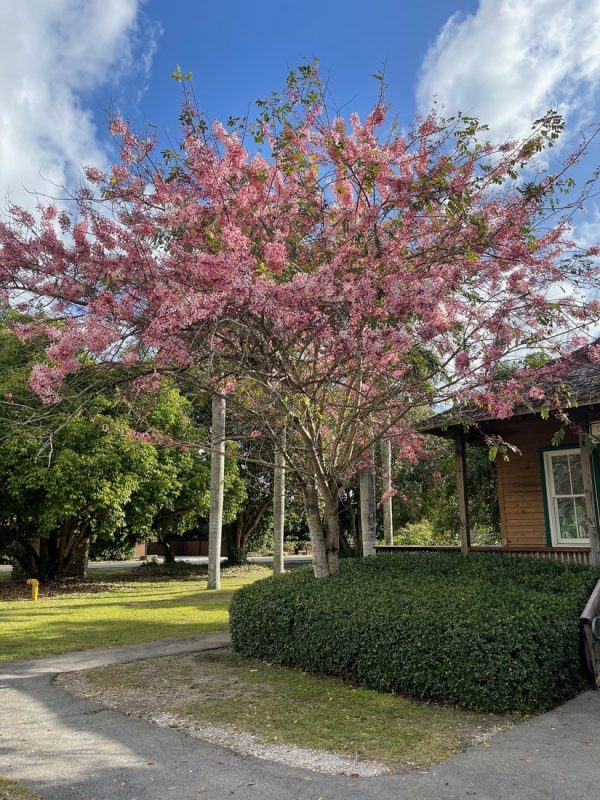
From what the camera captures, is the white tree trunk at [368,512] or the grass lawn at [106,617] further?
the white tree trunk at [368,512]

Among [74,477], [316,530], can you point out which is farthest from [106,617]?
[316,530]

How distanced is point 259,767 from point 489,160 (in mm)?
6437

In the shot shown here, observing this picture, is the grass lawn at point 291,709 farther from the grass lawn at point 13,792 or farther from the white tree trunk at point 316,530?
the white tree trunk at point 316,530

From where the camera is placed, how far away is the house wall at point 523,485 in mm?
12109

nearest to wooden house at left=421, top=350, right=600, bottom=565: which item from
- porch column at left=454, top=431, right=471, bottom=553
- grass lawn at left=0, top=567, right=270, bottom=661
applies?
porch column at left=454, top=431, right=471, bottom=553

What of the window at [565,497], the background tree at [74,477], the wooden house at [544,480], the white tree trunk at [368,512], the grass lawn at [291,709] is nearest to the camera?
the grass lawn at [291,709]

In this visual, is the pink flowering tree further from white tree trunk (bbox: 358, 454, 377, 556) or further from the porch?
white tree trunk (bbox: 358, 454, 377, 556)

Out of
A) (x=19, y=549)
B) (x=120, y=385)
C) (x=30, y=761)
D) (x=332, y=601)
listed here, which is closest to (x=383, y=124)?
(x=120, y=385)

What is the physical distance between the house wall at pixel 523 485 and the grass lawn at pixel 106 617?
6.04 meters

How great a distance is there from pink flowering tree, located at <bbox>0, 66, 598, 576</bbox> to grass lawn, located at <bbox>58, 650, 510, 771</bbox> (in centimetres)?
319

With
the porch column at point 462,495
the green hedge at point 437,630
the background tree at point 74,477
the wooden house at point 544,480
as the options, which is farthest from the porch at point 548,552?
the background tree at point 74,477

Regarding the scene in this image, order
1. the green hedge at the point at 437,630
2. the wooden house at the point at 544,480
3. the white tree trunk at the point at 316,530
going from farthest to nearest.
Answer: the wooden house at the point at 544,480 < the white tree trunk at the point at 316,530 < the green hedge at the point at 437,630

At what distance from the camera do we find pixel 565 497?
38.3 feet

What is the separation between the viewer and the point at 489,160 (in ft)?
23.2
